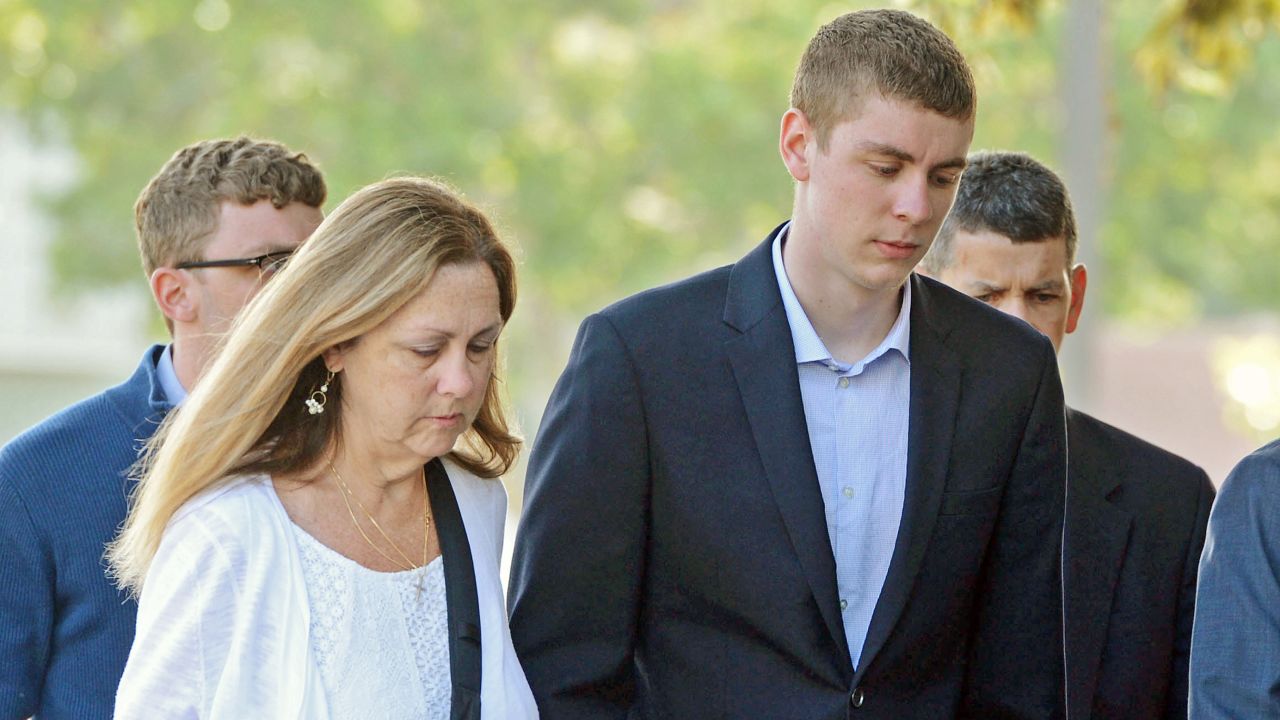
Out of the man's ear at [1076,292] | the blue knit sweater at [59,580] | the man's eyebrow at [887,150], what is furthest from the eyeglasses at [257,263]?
the man's ear at [1076,292]

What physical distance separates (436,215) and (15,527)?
0.98 m

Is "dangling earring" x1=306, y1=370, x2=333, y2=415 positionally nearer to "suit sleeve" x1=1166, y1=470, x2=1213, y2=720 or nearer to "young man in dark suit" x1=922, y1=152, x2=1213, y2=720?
"young man in dark suit" x1=922, y1=152, x2=1213, y2=720

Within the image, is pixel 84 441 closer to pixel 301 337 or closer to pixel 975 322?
pixel 301 337

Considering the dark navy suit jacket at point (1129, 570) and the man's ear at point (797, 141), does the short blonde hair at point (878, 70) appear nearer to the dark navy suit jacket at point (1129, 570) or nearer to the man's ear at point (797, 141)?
the man's ear at point (797, 141)

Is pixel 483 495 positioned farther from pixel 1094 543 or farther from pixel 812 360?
pixel 1094 543

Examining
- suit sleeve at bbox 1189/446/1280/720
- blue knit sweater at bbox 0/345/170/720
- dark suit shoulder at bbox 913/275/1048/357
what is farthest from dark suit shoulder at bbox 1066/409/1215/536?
blue knit sweater at bbox 0/345/170/720

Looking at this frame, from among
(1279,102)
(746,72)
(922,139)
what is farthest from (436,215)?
(1279,102)

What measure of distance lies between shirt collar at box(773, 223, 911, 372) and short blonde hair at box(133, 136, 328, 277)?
3.61 feet

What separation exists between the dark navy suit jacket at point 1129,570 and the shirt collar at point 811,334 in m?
0.68

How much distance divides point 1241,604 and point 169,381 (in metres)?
2.07

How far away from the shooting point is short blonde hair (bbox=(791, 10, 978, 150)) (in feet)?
9.36

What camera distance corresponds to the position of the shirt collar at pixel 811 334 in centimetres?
298

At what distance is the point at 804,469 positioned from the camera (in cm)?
289

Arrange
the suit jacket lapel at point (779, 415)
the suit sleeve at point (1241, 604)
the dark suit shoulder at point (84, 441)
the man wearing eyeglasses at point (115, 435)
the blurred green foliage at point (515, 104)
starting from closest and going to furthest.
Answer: the suit sleeve at point (1241, 604) < the suit jacket lapel at point (779, 415) < the man wearing eyeglasses at point (115, 435) < the dark suit shoulder at point (84, 441) < the blurred green foliage at point (515, 104)
